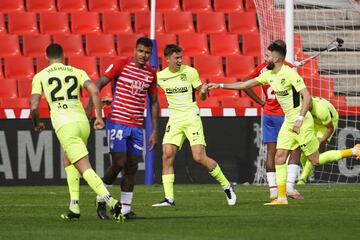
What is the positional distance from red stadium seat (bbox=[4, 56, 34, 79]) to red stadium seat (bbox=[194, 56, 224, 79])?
3.30 meters

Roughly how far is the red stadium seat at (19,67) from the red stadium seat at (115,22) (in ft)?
6.60

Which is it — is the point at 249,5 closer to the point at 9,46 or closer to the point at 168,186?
the point at 9,46

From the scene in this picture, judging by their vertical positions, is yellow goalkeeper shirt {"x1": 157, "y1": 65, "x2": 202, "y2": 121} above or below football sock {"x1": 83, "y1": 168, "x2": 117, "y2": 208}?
above

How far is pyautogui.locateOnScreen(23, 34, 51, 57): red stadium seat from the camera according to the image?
24.6m

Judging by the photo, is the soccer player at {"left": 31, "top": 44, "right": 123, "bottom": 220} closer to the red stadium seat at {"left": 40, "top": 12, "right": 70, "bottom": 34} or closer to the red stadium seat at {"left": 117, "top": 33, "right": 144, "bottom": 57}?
the red stadium seat at {"left": 117, "top": 33, "right": 144, "bottom": 57}

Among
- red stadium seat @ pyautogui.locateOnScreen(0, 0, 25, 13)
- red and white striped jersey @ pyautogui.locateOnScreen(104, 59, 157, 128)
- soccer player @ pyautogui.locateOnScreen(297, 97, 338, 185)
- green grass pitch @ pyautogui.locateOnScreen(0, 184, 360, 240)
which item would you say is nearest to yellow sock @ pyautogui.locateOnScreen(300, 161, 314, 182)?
soccer player @ pyautogui.locateOnScreen(297, 97, 338, 185)

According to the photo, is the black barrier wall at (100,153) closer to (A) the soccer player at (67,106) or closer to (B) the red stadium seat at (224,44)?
(B) the red stadium seat at (224,44)

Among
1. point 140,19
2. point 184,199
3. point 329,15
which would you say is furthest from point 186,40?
point 184,199

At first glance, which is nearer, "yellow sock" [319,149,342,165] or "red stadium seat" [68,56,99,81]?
"yellow sock" [319,149,342,165]

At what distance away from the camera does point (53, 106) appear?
513 inches

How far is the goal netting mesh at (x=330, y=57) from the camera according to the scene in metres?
21.9

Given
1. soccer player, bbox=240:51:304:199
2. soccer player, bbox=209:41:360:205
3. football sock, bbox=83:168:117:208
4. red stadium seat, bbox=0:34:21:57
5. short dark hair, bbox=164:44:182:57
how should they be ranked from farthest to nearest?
red stadium seat, bbox=0:34:21:57 → soccer player, bbox=240:51:304:199 → short dark hair, bbox=164:44:182:57 → soccer player, bbox=209:41:360:205 → football sock, bbox=83:168:117:208

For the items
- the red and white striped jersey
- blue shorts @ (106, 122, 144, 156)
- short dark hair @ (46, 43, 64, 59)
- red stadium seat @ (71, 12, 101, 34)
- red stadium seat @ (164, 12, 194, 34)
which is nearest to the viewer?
short dark hair @ (46, 43, 64, 59)

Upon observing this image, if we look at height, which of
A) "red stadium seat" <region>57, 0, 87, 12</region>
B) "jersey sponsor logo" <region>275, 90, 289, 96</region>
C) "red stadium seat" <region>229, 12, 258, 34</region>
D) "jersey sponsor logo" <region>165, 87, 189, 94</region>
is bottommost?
"jersey sponsor logo" <region>275, 90, 289, 96</region>
